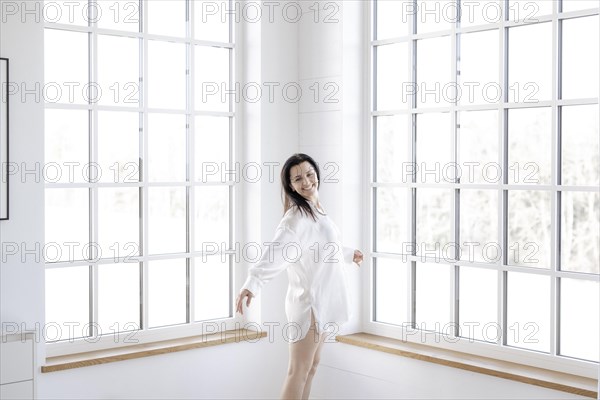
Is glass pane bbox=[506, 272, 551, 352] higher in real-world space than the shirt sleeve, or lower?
lower

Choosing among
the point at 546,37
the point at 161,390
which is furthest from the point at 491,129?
the point at 161,390

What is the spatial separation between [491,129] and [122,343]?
6.64 ft

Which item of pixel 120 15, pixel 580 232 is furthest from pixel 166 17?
pixel 580 232

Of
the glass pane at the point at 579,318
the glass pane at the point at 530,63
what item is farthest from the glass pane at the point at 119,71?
the glass pane at the point at 579,318

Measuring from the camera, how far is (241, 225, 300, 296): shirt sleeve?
346 cm

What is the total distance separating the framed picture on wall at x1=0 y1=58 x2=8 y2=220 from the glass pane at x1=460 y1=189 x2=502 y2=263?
6.66 ft

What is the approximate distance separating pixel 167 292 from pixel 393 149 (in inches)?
53.5

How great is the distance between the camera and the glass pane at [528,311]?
3527mm

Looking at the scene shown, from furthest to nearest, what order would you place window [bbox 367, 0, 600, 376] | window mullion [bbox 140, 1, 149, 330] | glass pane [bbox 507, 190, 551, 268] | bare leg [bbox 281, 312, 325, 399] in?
window mullion [bbox 140, 1, 149, 330] < bare leg [bbox 281, 312, 325, 399] < glass pane [bbox 507, 190, 551, 268] < window [bbox 367, 0, 600, 376]

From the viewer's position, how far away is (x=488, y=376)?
11.7 ft

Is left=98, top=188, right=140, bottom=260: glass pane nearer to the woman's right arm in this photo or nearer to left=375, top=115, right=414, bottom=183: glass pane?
the woman's right arm

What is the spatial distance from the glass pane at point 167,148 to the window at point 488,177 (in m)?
0.98

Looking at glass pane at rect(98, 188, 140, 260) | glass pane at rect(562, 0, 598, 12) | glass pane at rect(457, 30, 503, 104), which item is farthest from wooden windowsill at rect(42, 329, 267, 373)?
glass pane at rect(562, 0, 598, 12)

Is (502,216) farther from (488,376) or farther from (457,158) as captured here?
(488,376)
